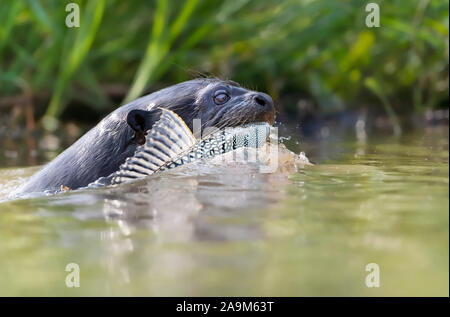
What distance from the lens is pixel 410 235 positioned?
5.63 feet

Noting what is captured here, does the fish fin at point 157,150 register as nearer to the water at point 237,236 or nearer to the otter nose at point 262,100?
the water at point 237,236

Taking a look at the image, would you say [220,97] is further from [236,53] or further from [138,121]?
[236,53]

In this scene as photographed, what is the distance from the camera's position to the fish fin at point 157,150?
10.00 ft

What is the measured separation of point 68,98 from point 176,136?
443 cm

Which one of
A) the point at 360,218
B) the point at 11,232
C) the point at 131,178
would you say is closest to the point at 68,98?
the point at 131,178

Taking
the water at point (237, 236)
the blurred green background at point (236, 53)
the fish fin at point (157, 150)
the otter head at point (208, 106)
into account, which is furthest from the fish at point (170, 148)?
the blurred green background at point (236, 53)

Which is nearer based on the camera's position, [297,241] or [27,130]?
[297,241]

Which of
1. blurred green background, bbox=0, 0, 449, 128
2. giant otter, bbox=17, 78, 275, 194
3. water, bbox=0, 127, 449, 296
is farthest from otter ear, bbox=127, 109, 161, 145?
blurred green background, bbox=0, 0, 449, 128

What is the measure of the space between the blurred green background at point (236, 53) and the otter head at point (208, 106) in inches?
87.4

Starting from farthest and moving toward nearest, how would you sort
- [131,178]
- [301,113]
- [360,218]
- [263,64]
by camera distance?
[301,113], [263,64], [131,178], [360,218]

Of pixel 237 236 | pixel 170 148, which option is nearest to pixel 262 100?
pixel 170 148
